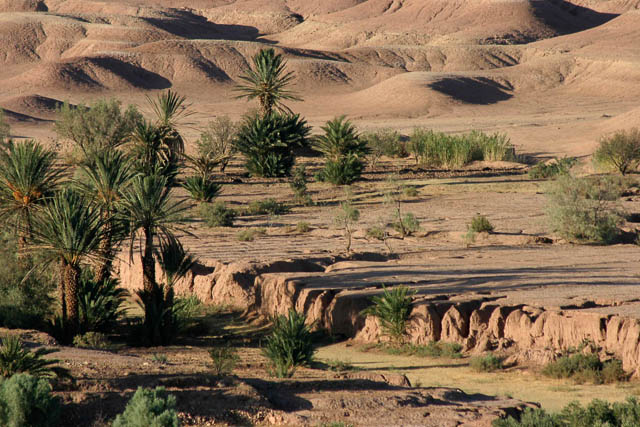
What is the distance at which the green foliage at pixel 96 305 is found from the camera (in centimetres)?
1402

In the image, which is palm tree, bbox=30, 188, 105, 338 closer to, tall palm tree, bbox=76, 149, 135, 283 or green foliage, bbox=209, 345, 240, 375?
tall palm tree, bbox=76, 149, 135, 283

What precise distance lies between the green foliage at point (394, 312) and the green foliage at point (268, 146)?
67.4ft

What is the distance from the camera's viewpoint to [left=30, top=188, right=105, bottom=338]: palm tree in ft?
41.5

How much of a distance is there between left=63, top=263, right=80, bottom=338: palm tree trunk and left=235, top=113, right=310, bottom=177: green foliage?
2050cm

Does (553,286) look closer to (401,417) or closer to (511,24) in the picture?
(401,417)

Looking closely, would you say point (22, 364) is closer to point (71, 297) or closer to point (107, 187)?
point (71, 297)

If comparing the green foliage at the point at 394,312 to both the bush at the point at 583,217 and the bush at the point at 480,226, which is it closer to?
the bush at the point at 480,226

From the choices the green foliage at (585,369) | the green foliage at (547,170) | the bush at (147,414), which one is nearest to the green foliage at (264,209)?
the green foliage at (547,170)

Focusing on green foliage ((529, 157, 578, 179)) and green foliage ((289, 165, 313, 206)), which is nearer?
green foliage ((289, 165, 313, 206))

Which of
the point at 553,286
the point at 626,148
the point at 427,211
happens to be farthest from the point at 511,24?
the point at 553,286

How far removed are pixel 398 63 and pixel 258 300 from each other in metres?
87.8

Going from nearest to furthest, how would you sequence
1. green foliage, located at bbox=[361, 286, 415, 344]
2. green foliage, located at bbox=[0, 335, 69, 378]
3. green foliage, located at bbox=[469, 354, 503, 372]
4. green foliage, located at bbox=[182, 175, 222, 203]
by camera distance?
1. green foliage, located at bbox=[0, 335, 69, 378]
2. green foliage, located at bbox=[469, 354, 503, 372]
3. green foliage, located at bbox=[361, 286, 415, 344]
4. green foliage, located at bbox=[182, 175, 222, 203]

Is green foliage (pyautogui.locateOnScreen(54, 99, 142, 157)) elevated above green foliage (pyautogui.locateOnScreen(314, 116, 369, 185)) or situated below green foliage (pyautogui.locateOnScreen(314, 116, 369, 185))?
above

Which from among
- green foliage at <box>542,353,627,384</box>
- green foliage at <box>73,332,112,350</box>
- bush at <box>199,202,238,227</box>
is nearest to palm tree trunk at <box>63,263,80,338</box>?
green foliage at <box>73,332,112,350</box>
